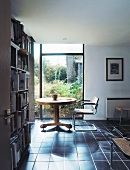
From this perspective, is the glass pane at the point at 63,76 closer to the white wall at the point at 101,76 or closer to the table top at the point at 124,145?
the white wall at the point at 101,76

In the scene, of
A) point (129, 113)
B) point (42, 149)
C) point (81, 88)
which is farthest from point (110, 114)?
point (42, 149)

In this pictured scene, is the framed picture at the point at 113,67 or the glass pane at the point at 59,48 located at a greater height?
the glass pane at the point at 59,48

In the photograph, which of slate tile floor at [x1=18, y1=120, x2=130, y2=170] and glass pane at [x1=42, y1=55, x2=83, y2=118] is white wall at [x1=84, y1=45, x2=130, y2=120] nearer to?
glass pane at [x1=42, y1=55, x2=83, y2=118]

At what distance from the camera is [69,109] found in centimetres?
568

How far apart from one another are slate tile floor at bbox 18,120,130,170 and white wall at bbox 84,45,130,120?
1367 millimetres

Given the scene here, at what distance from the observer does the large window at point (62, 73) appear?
5.66m

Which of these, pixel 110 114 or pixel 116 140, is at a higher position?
pixel 116 140

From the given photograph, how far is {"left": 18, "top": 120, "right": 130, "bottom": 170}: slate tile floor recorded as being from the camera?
8.38 ft

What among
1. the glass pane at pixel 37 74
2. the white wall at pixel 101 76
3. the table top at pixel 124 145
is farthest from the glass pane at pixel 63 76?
the table top at pixel 124 145

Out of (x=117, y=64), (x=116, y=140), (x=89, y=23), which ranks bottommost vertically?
(x=116, y=140)

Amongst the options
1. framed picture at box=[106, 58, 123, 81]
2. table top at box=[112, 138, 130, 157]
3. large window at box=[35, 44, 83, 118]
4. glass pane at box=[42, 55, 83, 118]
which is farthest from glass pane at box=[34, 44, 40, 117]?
table top at box=[112, 138, 130, 157]

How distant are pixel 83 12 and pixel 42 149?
7.97 ft

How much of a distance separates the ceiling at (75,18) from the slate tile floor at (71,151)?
2305mm

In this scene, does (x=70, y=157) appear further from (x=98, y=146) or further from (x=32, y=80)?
(x=32, y=80)
